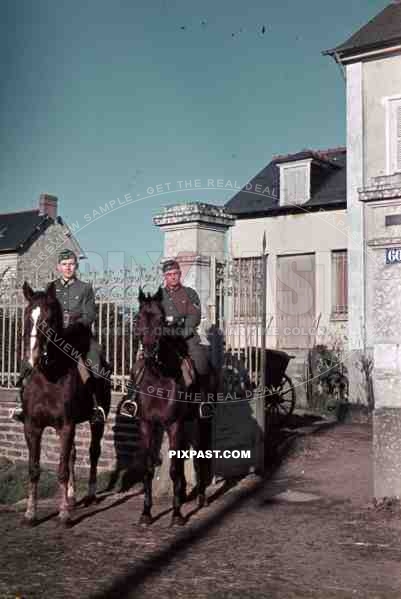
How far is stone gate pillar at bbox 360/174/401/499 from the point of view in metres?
8.48

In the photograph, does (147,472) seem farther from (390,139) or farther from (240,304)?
(390,139)

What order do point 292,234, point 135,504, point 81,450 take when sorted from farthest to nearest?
1. point 292,234
2. point 81,450
3. point 135,504

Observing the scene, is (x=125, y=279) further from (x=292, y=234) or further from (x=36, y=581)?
(x=292, y=234)

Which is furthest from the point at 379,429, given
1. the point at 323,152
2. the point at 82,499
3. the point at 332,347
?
the point at 323,152

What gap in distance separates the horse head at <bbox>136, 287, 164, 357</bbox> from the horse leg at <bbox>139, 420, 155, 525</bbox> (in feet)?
3.52

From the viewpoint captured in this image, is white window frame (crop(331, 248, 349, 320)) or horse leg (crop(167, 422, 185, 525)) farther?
white window frame (crop(331, 248, 349, 320))

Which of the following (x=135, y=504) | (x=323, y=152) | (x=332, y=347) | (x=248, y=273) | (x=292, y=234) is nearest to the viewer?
(x=135, y=504)

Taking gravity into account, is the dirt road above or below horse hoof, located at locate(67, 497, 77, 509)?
below

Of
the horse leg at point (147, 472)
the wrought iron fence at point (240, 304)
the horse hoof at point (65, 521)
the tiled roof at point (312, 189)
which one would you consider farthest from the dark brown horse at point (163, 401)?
the tiled roof at point (312, 189)

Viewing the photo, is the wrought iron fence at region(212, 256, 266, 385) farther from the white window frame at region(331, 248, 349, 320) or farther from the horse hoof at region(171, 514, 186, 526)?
the white window frame at region(331, 248, 349, 320)

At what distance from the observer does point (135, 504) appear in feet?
30.9

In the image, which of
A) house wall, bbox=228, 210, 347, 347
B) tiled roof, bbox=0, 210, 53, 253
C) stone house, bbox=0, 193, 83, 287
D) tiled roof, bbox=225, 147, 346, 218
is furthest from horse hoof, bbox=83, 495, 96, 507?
tiled roof, bbox=0, 210, 53, 253

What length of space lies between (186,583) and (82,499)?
3.98 m

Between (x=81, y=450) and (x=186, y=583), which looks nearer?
(x=186, y=583)
